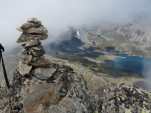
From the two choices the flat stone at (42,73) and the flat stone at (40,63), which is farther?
the flat stone at (42,73)

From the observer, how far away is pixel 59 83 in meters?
75.5

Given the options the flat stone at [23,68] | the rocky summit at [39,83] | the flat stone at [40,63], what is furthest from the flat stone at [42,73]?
the flat stone at [23,68]

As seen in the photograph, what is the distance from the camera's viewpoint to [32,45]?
242ft

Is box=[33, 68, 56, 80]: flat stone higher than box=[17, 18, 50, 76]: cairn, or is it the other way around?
box=[17, 18, 50, 76]: cairn

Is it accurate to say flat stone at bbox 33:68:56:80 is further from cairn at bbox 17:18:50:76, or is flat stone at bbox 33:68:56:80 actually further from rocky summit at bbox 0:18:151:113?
cairn at bbox 17:18:50:76

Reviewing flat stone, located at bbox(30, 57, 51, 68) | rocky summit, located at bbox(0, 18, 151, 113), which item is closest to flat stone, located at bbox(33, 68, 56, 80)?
rocky summit, located at bbox(0, 18, 151, 113)

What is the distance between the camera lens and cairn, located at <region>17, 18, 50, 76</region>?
73688mm

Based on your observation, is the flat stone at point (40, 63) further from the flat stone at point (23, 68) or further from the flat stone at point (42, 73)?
the flat stone at point (23, 68)

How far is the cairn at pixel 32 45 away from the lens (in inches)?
2901

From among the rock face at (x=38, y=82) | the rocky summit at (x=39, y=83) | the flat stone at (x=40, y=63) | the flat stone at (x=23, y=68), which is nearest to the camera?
the rocky summit at (x=39, y=83)

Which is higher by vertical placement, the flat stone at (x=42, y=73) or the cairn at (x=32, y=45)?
the cairn at (x=32, y=45)

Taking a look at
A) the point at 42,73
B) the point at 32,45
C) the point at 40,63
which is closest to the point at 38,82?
the point at 42,73

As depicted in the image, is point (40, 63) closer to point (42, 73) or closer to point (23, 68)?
point (42, 73)

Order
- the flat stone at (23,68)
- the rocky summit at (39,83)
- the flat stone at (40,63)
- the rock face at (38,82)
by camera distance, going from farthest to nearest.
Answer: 1. the flat stone at (23,68)
2. the flat stone at (40,63)
3. the rock face at (38,82)
4. the rocky summit at (39,83)
